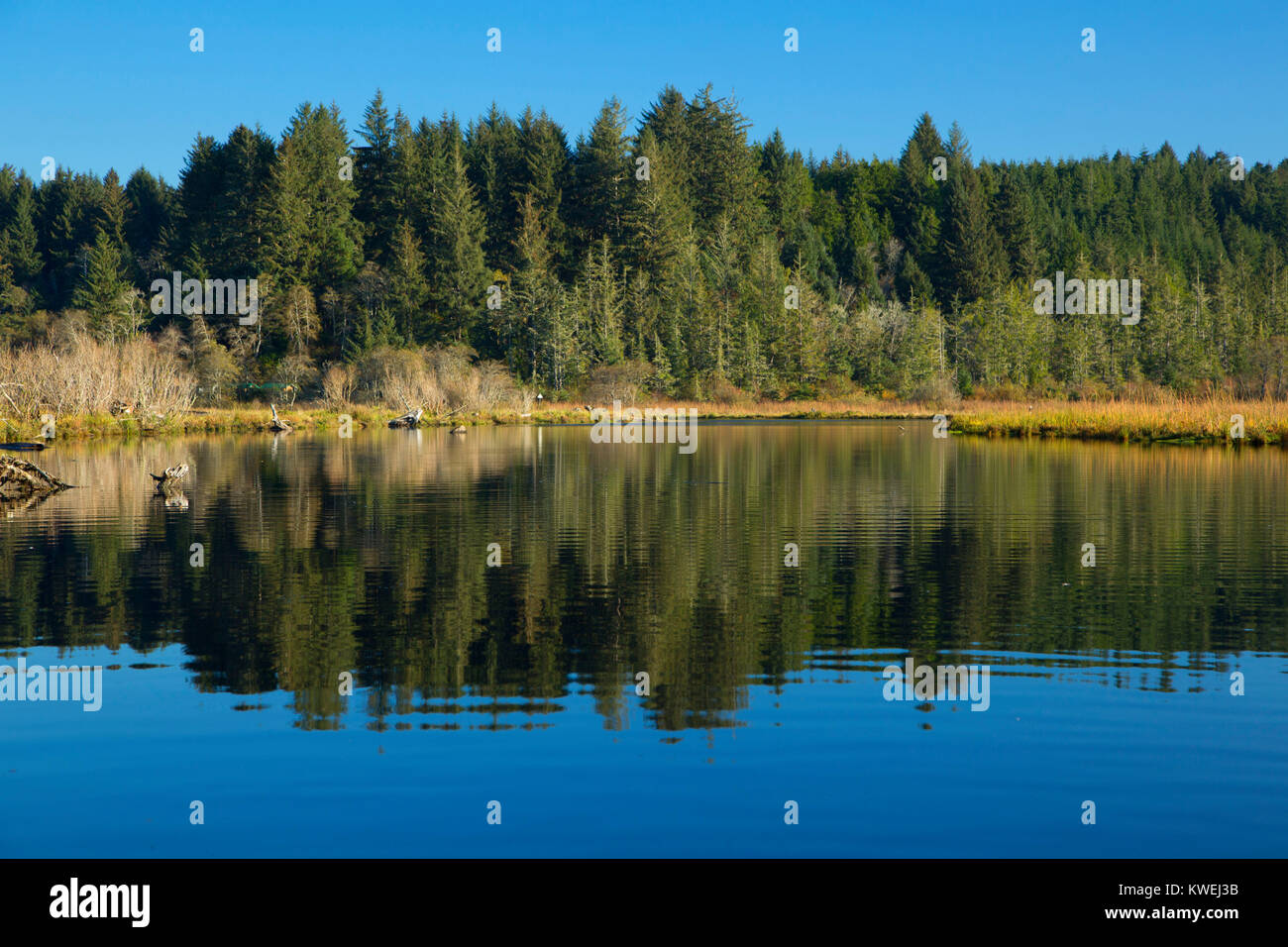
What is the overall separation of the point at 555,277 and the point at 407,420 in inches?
1366

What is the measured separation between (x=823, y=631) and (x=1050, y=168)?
602 ft

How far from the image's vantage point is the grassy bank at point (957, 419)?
1953 inches

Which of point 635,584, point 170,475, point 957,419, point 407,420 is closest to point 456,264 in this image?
point 407,420

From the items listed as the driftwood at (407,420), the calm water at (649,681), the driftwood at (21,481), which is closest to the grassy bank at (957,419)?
the driftwood at (407,420)

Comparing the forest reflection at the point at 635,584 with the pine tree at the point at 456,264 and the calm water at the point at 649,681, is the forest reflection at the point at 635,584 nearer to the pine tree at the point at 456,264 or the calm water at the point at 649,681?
the calm water at the point at 649,681

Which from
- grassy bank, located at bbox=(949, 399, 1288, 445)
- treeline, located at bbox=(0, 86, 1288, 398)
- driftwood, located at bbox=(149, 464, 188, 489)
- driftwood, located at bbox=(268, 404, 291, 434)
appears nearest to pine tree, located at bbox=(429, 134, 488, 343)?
treeline, located at bbox=(0, 86, 1288, 398)

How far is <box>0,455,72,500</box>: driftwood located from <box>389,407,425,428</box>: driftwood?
1614 inches

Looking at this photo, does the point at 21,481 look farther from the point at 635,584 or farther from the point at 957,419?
the point at 957,419

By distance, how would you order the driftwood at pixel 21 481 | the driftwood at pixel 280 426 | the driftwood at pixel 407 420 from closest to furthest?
the driftwood at pixel 21 481 < the driftwood at pixel 280 426 < the driftwood at pixel 407 420

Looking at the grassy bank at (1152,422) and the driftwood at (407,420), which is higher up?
the driftwood at (407,420)

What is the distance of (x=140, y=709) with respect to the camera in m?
10.8

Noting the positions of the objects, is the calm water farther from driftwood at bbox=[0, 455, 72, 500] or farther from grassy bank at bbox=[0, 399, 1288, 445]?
grassy bank at bbox=[0, 399, 1288, 445]

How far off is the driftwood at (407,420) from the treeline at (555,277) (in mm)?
20474

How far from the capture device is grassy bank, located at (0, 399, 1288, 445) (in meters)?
49.6
